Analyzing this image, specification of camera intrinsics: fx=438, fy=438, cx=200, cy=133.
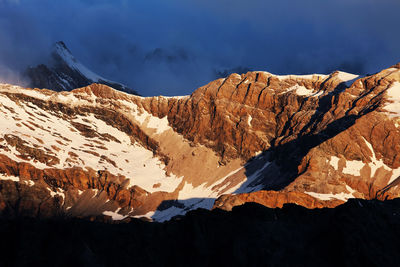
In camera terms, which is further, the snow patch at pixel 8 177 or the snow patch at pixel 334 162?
the snow patch at pixel 8 177

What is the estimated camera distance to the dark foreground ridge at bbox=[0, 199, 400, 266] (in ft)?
104

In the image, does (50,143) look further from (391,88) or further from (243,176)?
(391,88)

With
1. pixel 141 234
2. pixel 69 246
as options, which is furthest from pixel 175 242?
pixel 69 246

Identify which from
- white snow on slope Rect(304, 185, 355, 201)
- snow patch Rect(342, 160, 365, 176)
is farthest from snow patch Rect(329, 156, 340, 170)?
white snow on slope Rect(304, 185, 355, 201)

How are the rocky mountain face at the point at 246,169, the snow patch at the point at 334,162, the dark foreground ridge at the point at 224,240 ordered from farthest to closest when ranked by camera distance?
1. the snow patch at the point at 334,162
2. the rocky mountain face at the point at 246,169
3. the dark foreground ridge at the point at 224,240

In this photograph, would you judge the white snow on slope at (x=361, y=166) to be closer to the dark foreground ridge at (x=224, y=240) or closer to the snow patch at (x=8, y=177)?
the dark foreground ridge at (x=224, y=240)

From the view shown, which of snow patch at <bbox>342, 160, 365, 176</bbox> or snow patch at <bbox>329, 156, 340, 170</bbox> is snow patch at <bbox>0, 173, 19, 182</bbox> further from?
snow patch at <bbox>342, 160, 365, 176</bbox>

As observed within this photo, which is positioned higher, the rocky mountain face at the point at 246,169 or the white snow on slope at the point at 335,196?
the rocky mountain face at the point at 246,169

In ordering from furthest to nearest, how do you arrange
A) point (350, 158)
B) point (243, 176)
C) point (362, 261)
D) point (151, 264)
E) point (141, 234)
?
point (243, 176) < point (350, 158) < point (141, 234) < point (151, 264) < point (362, 261)

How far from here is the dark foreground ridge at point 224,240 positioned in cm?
3172

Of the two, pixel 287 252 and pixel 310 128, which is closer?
pixel 287 252

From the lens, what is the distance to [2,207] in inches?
5842

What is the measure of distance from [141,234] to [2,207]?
12972cm

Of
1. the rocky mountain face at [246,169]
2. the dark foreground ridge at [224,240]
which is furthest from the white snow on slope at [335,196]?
the dark foreground ridge at [224,240]
